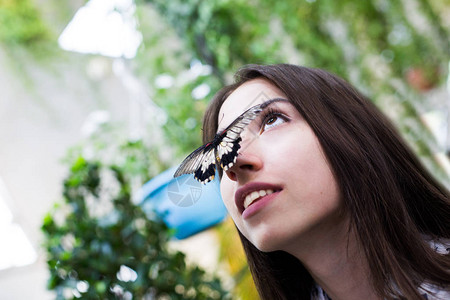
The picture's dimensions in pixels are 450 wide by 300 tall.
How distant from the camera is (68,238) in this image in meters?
1.77

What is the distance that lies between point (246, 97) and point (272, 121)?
10 centimetres

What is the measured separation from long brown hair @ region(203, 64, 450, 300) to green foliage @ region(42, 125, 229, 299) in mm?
969

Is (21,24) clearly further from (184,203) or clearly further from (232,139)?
(232,139)

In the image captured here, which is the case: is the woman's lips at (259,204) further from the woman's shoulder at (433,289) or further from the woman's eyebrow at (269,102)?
the woman's shoulder at (433,289)

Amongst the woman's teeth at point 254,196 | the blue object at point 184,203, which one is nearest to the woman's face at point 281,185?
the woman's teeth at point 254,196

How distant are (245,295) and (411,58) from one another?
3.13 m

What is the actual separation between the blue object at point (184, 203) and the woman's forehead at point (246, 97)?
0.16 metres

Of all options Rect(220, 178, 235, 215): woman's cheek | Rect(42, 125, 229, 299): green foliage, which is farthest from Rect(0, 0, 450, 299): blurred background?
Rect(220, 178, 235, 215): woman's cheek

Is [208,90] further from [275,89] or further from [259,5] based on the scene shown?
[275,89]

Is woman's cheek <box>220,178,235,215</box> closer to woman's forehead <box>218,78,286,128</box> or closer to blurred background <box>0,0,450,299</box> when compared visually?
woman's forehead <box>218,78,286,128</box>

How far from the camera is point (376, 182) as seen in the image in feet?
2.86

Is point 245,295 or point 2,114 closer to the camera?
point 245,295

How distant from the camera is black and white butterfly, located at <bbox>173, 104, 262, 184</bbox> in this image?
0.81m

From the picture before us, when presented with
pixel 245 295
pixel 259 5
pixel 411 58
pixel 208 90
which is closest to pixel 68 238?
pixel 245 295
